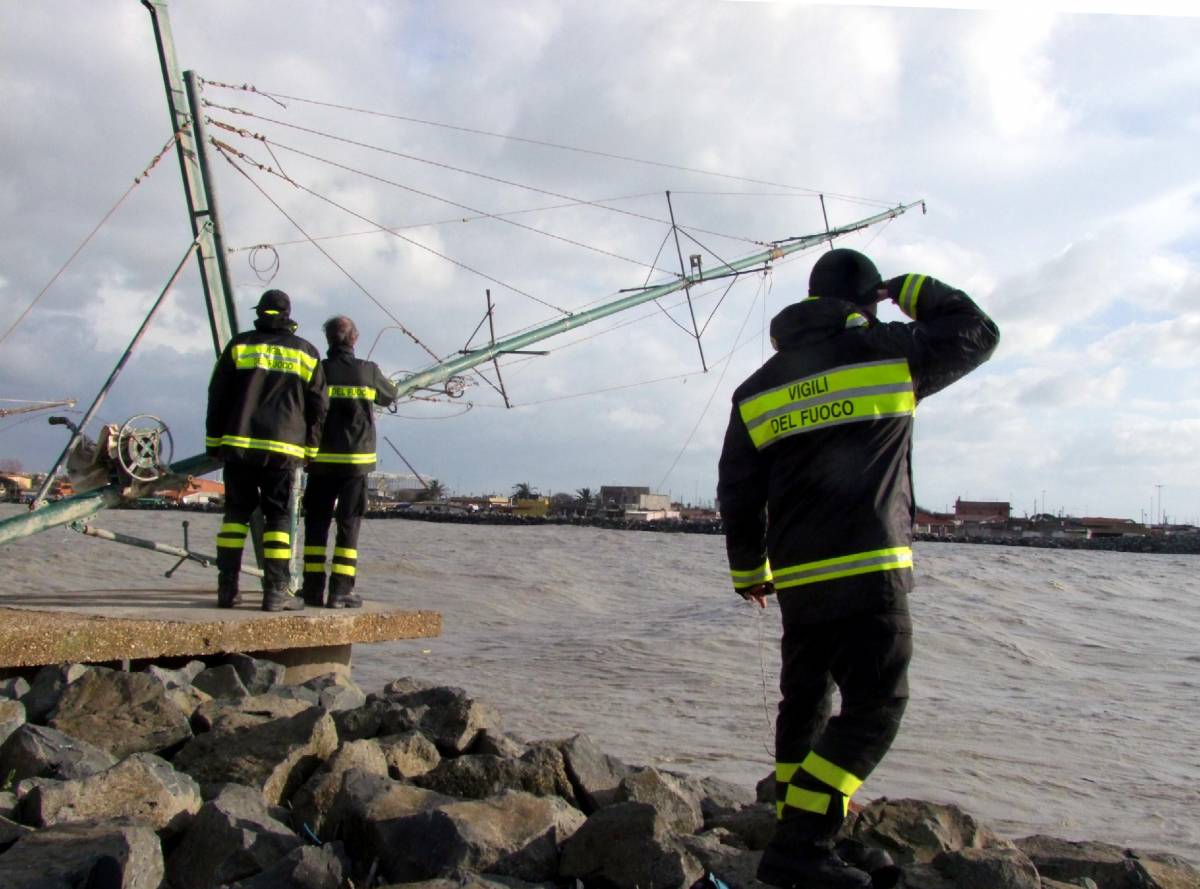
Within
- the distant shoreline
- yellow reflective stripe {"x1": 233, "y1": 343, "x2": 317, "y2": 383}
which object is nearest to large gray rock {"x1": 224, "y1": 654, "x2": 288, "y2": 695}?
yellow reflective stripe {"x1": 233, "y1": 343, "x2": 317, "y2": 383}

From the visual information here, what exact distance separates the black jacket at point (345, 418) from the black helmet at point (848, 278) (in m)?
3.84

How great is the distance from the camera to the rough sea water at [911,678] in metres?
5.98

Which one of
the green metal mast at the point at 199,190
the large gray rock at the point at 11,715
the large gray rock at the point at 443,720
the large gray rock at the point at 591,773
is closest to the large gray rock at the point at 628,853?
the large gray rock at the point at 591,773

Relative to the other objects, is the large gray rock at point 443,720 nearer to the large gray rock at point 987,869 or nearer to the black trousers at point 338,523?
the black trousers at point 338,523

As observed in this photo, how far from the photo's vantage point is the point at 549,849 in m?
3.31

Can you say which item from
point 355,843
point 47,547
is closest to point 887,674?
point 355,843

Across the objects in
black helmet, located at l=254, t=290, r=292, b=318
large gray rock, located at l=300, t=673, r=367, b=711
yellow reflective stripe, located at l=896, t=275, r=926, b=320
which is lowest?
large gray rock, located at l=300, t=673, r=367, b=711

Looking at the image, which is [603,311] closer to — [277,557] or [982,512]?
[277,557]

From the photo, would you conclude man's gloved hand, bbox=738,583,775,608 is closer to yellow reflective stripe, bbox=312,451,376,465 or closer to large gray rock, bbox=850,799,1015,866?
large gray rock, bbox=850,799,1015,866

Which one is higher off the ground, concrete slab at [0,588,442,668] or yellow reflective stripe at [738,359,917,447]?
yellow reflective stripe at [738,359,917,447]

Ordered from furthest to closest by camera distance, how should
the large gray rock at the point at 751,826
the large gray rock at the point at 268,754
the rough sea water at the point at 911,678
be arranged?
the rough sea water at the point at 911,678 < the large gray rock at the point at 268,754 < the large gray rock at the point at 751,826

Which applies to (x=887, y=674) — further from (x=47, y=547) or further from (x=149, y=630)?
(x=47, y=547)

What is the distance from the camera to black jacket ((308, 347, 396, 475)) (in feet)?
21.4

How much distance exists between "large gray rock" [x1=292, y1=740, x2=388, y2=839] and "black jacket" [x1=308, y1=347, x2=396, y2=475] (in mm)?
2814
